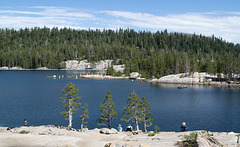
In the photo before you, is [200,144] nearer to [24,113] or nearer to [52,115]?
[52,115]

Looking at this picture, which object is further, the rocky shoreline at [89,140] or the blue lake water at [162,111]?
the blue lake water at [162,111]

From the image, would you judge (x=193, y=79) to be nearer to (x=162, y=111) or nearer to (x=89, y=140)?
(x=162, y=111)

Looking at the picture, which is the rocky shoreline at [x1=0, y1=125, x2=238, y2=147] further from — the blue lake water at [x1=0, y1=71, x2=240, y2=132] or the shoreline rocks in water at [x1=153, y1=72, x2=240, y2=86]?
the shoreline rocks in water at [x1=153, y1=72, x2=240, y2=86]

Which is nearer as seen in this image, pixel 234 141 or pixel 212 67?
pixel 234 141

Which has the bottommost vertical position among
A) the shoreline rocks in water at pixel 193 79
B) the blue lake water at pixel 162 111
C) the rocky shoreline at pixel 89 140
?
the blue lake water at pixel 162 111

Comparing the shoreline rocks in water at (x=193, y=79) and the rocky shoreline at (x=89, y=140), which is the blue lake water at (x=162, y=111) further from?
the shoreline rocks in water at (x=193, y=79)

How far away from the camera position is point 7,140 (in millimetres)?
39094

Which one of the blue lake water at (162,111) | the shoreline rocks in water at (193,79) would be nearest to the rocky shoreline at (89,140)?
the blue lake water at (162,111)

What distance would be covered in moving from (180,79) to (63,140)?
145521mm

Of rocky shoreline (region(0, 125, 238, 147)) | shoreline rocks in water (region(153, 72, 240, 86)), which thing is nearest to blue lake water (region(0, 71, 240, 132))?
rocky shoreline (region(0, 125, 238, 147))

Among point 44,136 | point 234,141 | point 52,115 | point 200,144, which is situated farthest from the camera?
point 52,115

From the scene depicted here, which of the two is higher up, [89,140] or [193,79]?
[193,79]

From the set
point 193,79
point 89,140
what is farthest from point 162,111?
point 193,79

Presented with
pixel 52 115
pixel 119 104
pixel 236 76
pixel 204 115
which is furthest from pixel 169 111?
pixel 236 76
